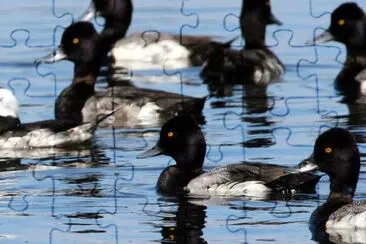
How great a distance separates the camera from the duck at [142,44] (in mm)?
24320

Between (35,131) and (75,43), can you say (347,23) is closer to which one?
(75,43)

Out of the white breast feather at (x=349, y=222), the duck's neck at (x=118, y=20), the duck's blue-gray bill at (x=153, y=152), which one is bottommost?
the white breast feather at (x=349, y=222)

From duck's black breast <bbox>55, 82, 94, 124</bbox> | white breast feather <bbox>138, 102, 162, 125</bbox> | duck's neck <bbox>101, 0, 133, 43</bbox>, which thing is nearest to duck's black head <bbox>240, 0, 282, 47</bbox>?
duck's neck <bbox>101, 0, 133, 43</bbox>

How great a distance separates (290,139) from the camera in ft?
58.5

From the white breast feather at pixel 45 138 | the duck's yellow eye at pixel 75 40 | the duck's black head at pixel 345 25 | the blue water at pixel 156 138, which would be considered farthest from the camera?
the duck's black head at pixel 345 25

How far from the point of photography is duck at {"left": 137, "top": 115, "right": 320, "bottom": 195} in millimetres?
14914

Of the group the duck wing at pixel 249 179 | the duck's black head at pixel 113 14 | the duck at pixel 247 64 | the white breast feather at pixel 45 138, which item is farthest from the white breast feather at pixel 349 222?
the duck's black head at pixel 113 14

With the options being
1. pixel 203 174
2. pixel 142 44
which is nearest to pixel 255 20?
pixel 142 44

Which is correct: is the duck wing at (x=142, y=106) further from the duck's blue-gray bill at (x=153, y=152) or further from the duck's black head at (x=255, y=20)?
the duck's blue-gray bill at (x=153, y=152)

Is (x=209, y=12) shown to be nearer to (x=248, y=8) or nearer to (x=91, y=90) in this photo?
(x=248, y=8)

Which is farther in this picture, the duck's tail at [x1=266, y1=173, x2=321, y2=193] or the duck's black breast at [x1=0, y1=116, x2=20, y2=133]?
the duck's black breast at [x1=0, y1=116, x2=20, y2=133]

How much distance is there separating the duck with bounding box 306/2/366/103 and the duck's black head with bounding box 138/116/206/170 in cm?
670

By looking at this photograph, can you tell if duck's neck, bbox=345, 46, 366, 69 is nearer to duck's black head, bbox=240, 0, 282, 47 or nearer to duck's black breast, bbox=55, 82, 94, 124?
duck's black head, bbox=240, 0, 282, 47

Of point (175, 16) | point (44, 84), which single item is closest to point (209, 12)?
point (175, 16)
